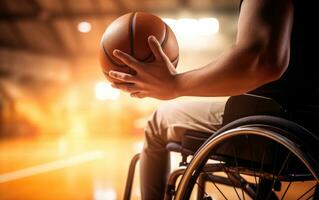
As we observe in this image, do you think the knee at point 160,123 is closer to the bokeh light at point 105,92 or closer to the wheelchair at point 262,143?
the wheelchair at point 262,143

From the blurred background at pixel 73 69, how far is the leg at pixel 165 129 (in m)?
4.31

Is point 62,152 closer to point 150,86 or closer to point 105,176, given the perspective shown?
point 105,176

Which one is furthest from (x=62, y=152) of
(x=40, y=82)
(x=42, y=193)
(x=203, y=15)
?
(x=40, y=82)

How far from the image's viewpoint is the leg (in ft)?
3.51

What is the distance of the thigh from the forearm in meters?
0.22

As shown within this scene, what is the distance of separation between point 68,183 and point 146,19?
257cm

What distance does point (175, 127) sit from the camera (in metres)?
1.11

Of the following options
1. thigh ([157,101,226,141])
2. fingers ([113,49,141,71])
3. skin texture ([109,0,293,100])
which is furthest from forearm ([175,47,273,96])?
thigh ([157,101,226,141])

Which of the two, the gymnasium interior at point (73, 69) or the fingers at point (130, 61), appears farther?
the gymnasium interior at point (73, 69)

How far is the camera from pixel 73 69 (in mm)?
12633

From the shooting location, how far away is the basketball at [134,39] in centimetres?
111

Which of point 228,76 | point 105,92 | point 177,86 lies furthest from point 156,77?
point 105,92

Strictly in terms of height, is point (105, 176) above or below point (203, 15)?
below

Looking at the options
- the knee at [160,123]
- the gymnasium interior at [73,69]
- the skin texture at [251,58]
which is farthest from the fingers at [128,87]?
the gymnasium interior at [73,69]
